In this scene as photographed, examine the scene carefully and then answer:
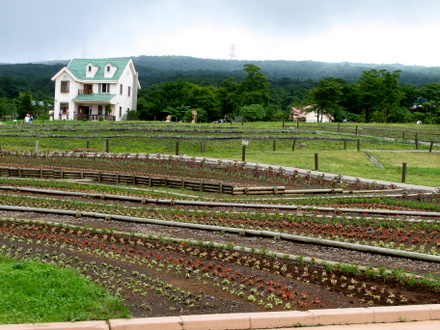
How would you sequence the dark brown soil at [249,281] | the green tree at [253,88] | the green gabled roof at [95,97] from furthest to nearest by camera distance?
the green tree at [253,88]
the green gabled roof at [95,97]
the dark brown soil at [249,281]

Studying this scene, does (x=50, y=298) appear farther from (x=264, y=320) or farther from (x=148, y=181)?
(x=148, y=181)

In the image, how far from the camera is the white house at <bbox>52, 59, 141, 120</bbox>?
2815 inches

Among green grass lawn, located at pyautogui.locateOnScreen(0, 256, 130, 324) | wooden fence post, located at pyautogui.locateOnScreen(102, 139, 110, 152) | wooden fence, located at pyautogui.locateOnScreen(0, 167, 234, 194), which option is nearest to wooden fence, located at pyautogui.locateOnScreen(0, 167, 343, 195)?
wooden fence, located at pyautogui.locateOnScreen(0, 167, 234, 194)

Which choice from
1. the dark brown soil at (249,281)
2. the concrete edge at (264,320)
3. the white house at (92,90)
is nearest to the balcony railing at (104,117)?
the white house at (92,90)

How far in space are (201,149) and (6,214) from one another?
89.7 feet

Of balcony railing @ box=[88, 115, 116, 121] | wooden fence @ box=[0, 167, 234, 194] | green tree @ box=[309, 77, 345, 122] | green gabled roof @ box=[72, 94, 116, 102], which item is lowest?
wooden fence @ box=[0, 167, 234, 194]

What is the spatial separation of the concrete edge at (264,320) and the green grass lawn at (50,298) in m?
0.29

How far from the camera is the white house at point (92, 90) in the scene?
71.5 m

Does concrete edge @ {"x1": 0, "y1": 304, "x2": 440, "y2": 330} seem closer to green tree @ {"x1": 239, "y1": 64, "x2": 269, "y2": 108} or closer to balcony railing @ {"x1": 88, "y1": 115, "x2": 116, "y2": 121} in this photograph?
balcony railing @ {"x1": 88, "y1": 115, "x2": 116, "y2": 121}

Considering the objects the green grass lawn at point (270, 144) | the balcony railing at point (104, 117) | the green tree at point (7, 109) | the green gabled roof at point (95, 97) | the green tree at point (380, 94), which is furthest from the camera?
the green tree at point (7, 109)

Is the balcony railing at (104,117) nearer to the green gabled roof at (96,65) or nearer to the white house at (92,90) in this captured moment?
the white house at (92,90)

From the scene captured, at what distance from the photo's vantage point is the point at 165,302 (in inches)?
342

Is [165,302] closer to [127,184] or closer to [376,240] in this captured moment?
[376,240]

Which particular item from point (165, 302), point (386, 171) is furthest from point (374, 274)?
point (386, 171)
